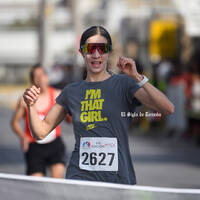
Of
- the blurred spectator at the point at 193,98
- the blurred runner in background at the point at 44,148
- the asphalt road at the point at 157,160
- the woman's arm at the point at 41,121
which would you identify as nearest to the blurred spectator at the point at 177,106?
the blurred spectator at the point at 193,98

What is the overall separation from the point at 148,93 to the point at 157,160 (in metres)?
8.38

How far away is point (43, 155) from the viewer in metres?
7.20

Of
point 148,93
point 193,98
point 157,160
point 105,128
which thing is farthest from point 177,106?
point 148,93

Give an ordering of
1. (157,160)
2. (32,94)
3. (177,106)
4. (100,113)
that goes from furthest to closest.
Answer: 1. (177,106)
2. (157,160)
3. (32,94)
4. (100,113)

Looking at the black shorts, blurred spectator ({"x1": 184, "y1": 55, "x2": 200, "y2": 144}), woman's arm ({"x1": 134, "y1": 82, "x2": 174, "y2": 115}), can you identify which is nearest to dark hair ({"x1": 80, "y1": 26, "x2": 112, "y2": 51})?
woman's arm ({"x1": 134, "y1": 82, "x2": 174, "y2": 115})

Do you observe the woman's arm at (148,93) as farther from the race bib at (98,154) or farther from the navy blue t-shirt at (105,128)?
the race bib at (98,154)

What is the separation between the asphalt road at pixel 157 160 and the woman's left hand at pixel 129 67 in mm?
5232

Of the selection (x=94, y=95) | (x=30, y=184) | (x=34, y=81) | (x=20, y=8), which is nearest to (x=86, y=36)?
(x=94, y=95)

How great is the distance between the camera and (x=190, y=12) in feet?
51.6

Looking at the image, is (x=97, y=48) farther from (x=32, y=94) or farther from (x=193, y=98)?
(x=193, y=98)

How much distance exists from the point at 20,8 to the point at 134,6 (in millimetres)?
33440

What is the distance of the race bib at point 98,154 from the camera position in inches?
162

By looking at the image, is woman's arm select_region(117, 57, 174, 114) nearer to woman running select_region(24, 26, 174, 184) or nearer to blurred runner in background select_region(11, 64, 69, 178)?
woman running select_region(24, 26, 174, 184)

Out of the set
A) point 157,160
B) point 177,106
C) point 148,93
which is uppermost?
point 148,93
